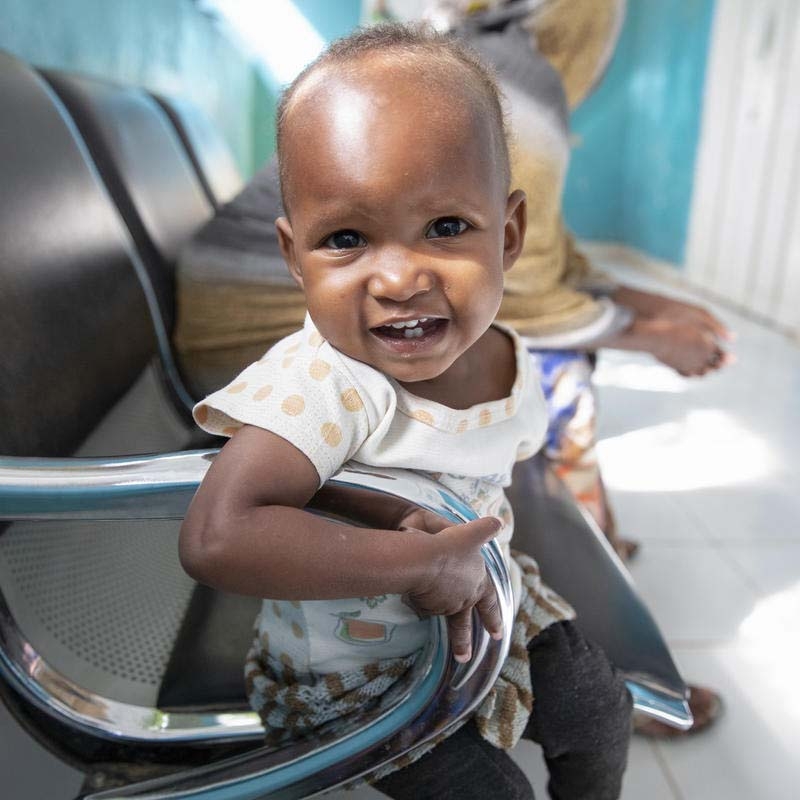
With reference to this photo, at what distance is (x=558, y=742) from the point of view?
0.74 metres

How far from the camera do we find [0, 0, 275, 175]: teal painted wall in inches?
52.9

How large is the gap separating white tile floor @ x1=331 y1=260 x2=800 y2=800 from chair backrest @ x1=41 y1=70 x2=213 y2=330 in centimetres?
76

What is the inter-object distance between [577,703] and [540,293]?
0.66 metres

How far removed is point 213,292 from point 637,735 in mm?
935

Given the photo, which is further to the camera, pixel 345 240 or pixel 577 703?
pixel 577 703

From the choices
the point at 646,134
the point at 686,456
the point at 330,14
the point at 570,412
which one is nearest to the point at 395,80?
the point at 570,412

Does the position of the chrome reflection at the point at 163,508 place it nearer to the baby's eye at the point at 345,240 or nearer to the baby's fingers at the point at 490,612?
the baby's fingers at the point at 490,612

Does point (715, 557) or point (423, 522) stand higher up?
point (423, 522)

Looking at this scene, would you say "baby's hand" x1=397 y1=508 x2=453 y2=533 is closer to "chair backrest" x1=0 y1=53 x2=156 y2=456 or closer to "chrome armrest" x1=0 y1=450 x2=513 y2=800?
"chrome armrest" x1=0 y1=450 x2=513 y2=800

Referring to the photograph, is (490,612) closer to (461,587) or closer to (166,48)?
(461,587)

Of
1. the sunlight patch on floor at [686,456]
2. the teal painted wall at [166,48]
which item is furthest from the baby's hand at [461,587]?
the sunlight patch on floor at [686,456]

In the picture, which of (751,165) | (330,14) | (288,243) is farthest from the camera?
(330,14)

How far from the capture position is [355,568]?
20.3 inches

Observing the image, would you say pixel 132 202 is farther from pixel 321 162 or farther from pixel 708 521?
pixel 708 521
